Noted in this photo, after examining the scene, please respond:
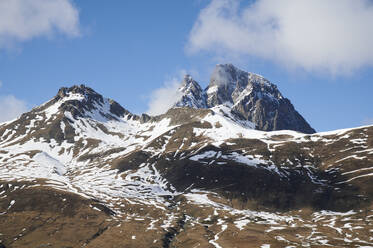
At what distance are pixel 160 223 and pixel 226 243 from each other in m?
44.9

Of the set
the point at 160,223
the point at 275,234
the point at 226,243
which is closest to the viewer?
the point at 226,243

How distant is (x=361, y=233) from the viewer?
529 feet

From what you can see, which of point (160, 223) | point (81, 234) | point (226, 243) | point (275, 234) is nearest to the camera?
point (226, 243)

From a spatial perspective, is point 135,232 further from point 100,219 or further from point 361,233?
point 361,233

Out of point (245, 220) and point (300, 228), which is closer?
point (300, 228)

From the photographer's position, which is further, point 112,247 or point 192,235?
point 192,235

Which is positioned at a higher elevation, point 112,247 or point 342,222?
point 342,222

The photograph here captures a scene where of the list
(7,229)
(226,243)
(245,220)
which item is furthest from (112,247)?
(245,220)

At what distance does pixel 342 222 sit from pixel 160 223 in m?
87.3

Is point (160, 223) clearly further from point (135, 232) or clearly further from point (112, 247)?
point (112, 247)

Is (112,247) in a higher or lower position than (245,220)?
lower

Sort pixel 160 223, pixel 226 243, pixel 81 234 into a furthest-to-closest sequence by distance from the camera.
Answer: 1. pixel 160 223
2. pixel 81 234
3. pixel 226 243

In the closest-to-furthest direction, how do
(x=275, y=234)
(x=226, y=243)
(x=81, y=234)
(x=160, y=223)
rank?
(x=226, y=243) < (x=275, y=234) < (x=81, y=234) < (x=160, y=223)

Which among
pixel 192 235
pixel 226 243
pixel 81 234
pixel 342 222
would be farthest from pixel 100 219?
pixel 342 222
